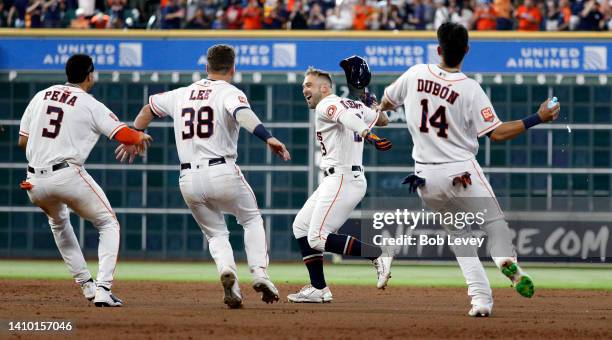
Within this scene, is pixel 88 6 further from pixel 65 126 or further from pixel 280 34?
pixel 65 126

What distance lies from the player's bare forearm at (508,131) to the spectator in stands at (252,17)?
1260 cm

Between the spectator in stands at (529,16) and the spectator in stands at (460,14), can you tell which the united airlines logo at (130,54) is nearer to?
Answer: the spectator in stands at (460,14)

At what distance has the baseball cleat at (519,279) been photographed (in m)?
9.31

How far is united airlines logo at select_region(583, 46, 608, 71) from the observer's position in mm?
20328

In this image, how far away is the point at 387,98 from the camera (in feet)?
32.7

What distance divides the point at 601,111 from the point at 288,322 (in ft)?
40.8

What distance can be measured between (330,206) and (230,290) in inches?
59.5

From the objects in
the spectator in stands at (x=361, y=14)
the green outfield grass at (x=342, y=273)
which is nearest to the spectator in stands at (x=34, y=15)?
the green outfield grass at (x=342, y=273)

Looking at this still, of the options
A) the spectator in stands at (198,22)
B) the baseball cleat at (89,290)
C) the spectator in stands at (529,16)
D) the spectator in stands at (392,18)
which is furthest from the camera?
the spectator in stands at (198,22)

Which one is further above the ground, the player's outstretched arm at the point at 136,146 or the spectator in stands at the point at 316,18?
the spectator in stands at the point at 316,18

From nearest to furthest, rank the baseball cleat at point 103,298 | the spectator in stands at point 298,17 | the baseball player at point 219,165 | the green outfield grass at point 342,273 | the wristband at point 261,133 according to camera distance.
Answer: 1. the wristband at point 261,133
2. the baseball player at point 219,165
3. the baseball cleat at point 103,298
4. the green outfield grass at point 342,273
5. the spectator in stands at point 298,17

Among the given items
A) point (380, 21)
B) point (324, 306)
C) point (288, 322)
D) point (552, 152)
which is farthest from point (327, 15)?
point (288, 322)

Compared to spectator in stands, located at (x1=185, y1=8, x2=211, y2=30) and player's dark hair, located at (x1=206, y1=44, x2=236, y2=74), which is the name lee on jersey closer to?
player's dark hair, located at (x1=206, y1=44, x2=236, y2=74)

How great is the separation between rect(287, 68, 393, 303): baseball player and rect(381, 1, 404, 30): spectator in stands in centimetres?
999
